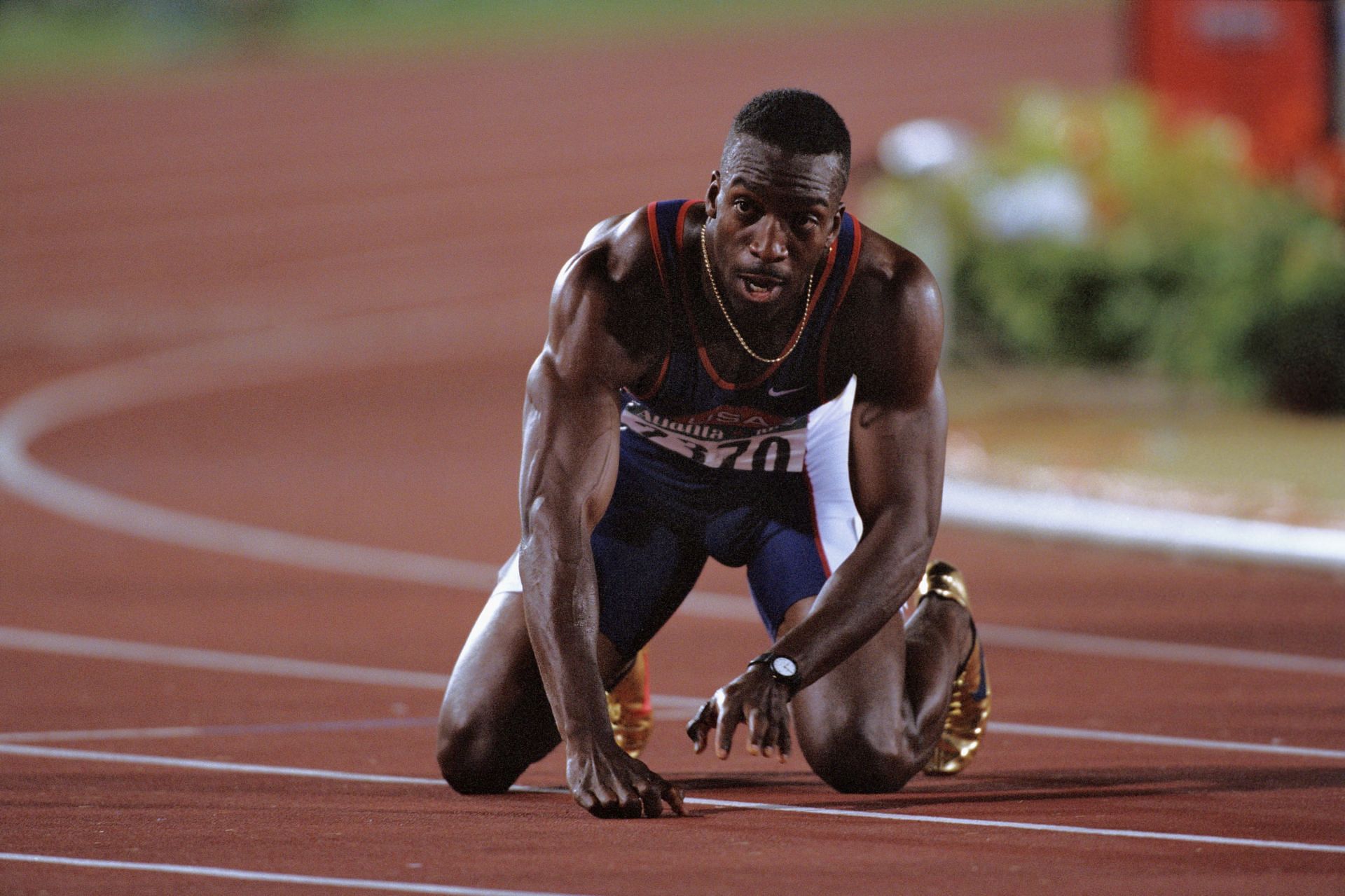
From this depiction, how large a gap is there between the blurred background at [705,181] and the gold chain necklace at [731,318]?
479 centimetres

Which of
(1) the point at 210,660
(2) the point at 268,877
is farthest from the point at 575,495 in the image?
(1) the point at 210,660

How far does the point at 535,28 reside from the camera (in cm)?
3562

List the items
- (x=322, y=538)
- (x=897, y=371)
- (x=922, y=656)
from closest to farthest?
(x=897, y=371) < (x=922, y=656) < (x=322, y=538)

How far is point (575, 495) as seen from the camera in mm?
4781

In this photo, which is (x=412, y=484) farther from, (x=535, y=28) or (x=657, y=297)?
(x=535, y=28)

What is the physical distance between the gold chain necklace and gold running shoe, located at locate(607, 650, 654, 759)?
37.2 inches

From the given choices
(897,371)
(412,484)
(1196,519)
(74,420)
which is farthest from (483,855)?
(74,420)

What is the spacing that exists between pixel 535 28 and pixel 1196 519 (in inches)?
1085

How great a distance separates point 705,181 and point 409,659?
18630 mm

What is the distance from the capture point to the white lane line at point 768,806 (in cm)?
452

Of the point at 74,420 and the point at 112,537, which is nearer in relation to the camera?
the point at 112,537

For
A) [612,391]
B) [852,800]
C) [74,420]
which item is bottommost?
[74,420]

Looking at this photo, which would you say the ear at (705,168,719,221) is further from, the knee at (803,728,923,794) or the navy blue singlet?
the knee at (803,728,923,794)

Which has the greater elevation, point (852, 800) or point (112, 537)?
point (852, 800)
